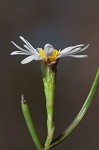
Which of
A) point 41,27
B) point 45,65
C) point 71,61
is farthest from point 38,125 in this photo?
point 45,65

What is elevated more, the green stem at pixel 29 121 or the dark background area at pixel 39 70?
the green stem at pixel 29 121

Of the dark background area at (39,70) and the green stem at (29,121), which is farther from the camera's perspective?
the dark background area at (39,70)

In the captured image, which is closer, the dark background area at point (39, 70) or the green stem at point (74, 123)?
the green stem at point (74, 123)

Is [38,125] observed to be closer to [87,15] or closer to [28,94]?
[28,94]

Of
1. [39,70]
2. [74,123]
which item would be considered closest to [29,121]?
[74,123]

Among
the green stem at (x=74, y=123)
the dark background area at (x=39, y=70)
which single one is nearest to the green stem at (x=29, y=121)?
the green stem at (x=74, y=123)

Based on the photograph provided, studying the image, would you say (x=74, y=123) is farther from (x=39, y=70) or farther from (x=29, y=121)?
(x=39, y=70)

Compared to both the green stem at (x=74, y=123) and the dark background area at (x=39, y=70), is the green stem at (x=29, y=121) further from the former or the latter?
the dark background area at (x=39, y=70)

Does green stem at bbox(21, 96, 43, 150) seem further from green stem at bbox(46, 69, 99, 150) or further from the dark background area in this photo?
the dark background area

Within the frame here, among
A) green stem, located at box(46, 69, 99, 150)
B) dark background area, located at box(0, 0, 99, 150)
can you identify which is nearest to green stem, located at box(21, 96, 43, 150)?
green stem, located at box(46, 69, 99, 150)
